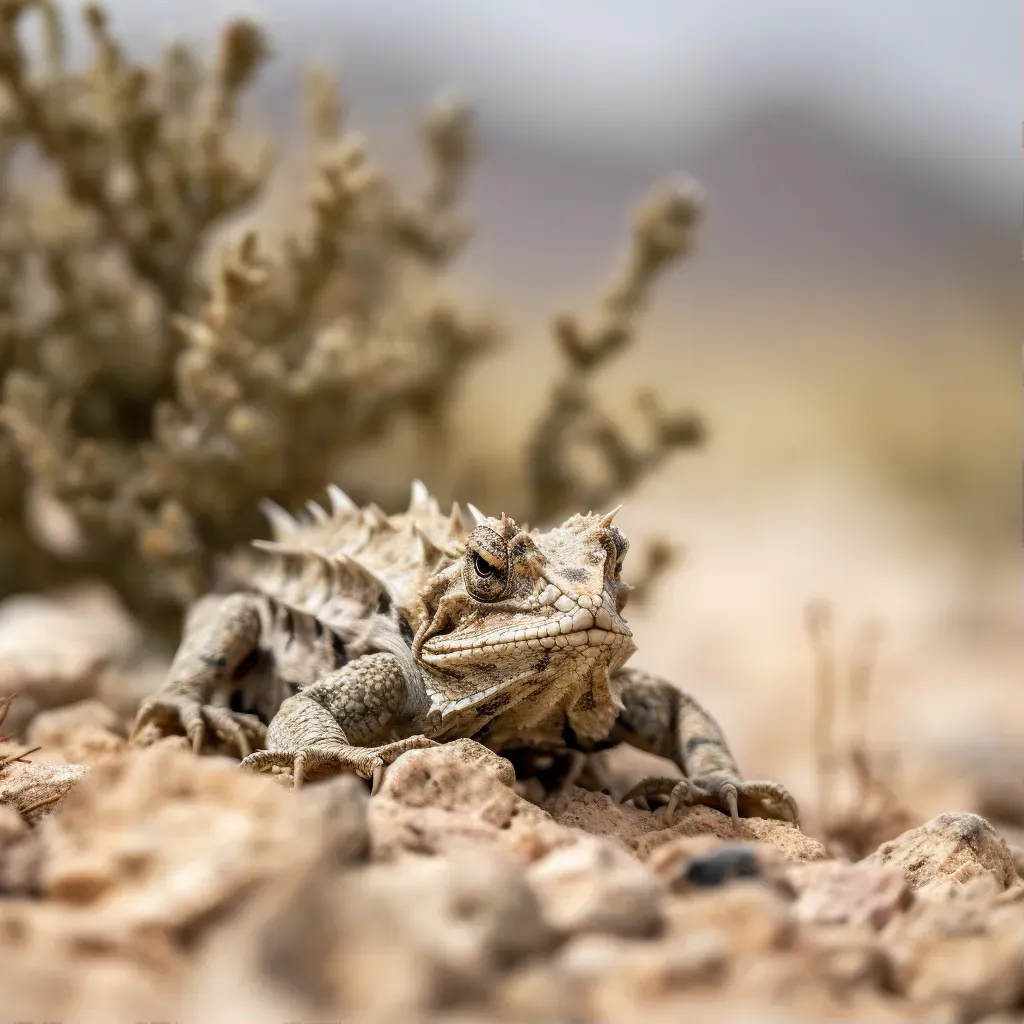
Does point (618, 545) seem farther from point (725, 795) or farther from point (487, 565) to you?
point (725, 795)

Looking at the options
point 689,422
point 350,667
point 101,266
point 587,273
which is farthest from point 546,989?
point 587,273

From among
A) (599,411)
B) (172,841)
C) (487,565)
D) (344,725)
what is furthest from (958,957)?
(599,411)

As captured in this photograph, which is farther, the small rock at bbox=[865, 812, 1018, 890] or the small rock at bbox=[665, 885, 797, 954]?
the small rock at bbox=[865, 812, 1018, 890]

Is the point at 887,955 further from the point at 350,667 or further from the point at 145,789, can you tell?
the point at 350,667

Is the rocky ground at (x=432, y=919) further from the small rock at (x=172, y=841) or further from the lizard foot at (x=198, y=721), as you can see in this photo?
the lizard foot at (x=198, y=721)

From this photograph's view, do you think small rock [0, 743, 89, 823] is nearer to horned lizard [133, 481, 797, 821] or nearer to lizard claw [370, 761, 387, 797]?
horned lizard [133, 481, 797, 821]

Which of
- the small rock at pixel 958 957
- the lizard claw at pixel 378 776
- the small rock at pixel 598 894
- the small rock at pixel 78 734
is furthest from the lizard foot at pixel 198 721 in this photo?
the small rock at pixel 958 957

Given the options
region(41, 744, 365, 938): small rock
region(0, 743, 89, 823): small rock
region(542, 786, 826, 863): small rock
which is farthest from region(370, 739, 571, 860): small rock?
region(0, 743, 89, 823): small rock
